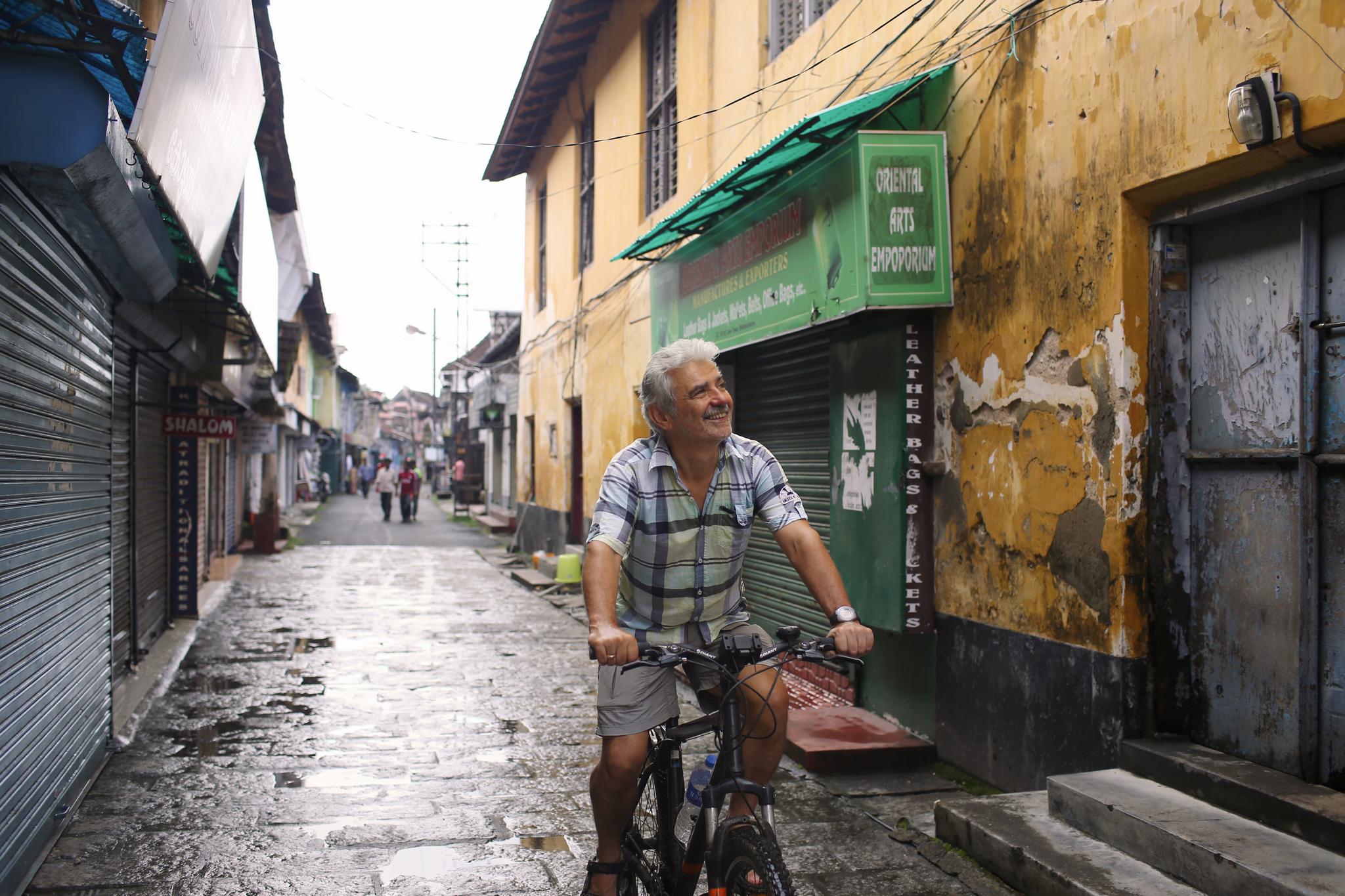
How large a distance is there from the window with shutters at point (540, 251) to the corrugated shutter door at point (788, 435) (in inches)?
388

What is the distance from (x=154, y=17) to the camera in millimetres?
6504

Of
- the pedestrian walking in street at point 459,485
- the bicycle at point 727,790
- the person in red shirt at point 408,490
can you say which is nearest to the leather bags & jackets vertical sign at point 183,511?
the bicycle at point 727,790

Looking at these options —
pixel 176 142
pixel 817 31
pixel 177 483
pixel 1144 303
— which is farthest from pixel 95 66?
pixel 177 483

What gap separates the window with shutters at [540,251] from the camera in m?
18.1

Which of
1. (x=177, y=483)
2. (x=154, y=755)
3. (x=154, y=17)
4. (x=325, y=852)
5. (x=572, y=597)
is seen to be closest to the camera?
(x=325, y=852)

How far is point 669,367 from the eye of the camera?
3162mm

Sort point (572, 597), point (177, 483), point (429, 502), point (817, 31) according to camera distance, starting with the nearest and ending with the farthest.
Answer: point (817, 31) < point (177, 483) < point (572, 597) < point (429, 502)

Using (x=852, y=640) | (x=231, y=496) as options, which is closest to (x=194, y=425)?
(x=852, y=640)

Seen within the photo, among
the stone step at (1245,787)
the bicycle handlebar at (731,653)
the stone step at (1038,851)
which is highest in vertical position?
the bicycle handlebar at (731,653)

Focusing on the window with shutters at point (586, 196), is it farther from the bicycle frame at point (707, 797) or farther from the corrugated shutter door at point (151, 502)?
the bicycle frame at point (707, 797)

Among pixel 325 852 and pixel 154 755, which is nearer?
pixel 325 852

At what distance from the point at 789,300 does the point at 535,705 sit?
3309 millimetres

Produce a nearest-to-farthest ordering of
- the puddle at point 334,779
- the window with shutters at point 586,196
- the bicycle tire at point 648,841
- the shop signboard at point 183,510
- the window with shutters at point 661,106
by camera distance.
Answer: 1. the bicycle tire at point 648,841
2. the puddle at point 334,779
3. the shop signboard at point 183,510
4. the window with shutters at point 661,106
5. the window with shutters at point 586,196

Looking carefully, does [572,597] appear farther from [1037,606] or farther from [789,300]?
[1037,606]
